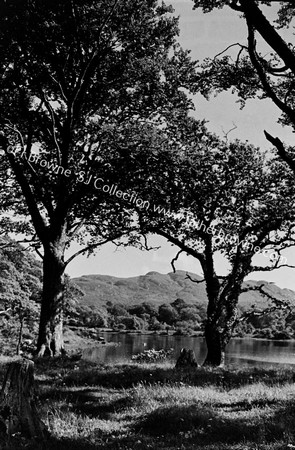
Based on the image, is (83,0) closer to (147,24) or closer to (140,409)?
(147,24)

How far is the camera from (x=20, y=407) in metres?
7.90

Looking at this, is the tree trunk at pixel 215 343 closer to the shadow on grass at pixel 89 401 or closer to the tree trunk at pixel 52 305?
the tree trunk at pixel 52 305

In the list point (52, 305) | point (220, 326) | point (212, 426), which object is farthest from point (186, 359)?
point (212, 426)

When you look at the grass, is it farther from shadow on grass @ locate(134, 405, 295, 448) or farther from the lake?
the lake

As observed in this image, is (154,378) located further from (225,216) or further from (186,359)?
(225,216)

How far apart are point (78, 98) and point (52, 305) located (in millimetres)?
9466

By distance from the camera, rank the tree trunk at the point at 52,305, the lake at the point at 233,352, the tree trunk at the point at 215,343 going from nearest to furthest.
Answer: the tree trunk at the point at 52,305
the tree trunk at the point at 215,343
the lake at the point at 233,352

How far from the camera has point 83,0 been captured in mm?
18031

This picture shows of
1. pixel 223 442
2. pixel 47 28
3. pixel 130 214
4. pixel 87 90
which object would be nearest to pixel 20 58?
pixel 47 28

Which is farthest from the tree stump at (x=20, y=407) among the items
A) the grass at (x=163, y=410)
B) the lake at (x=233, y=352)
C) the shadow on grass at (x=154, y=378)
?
the lake at (x=233, y=352)

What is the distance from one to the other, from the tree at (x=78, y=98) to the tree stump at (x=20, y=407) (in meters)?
11.0

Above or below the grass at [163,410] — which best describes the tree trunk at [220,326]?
above

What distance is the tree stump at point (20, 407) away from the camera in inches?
297

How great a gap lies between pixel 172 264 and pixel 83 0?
46.9 feet
